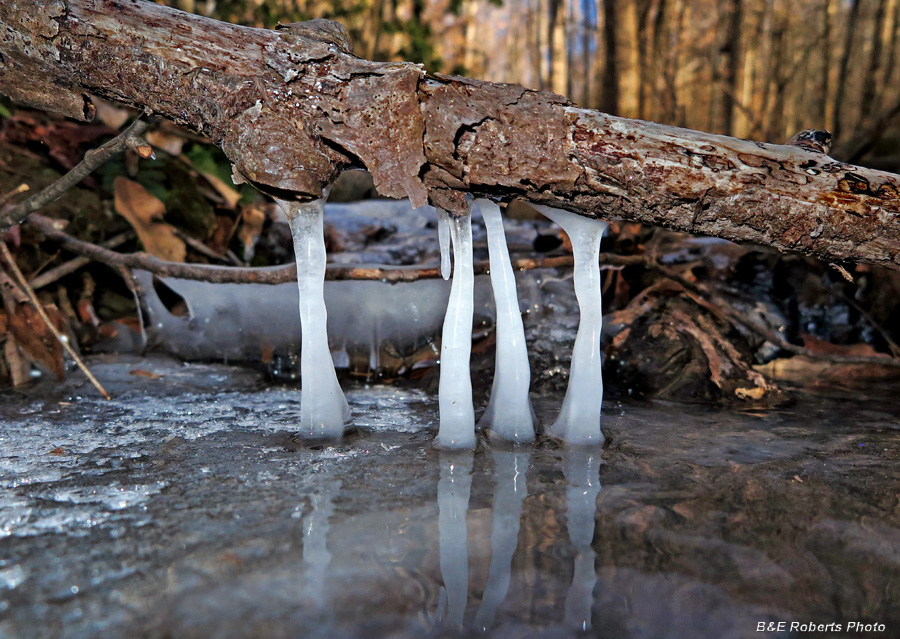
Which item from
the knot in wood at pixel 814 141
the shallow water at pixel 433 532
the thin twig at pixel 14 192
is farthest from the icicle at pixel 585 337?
the thin twig at pixel 14 192

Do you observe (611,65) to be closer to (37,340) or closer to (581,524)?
(37,340)

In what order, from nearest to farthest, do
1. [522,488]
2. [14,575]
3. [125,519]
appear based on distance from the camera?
[14,575] → [125,519] → [522,488]

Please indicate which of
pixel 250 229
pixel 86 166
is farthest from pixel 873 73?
pixel 86 166

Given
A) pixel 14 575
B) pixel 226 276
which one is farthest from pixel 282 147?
pixel 226 276

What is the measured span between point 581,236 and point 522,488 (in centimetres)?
76

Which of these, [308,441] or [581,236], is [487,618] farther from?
[581,236]

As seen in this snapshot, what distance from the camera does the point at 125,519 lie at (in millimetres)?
1287

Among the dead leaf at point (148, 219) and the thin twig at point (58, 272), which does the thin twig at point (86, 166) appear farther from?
the dead leaf at point (148, 219)

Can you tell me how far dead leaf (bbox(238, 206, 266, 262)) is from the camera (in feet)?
13.6

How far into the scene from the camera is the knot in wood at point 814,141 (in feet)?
5.75

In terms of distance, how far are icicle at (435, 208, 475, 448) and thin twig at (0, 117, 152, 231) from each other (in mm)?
943

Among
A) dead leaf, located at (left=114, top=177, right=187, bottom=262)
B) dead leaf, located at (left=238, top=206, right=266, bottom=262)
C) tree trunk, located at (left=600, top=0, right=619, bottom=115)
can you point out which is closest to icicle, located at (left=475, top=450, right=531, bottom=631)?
dead leaf, located at (left=114, top=177, right=187, bottom=262)

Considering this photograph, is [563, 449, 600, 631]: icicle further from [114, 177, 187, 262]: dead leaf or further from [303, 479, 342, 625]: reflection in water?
[114, 177, 187, 262]: dead leaf

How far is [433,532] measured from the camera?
1.24 meters
